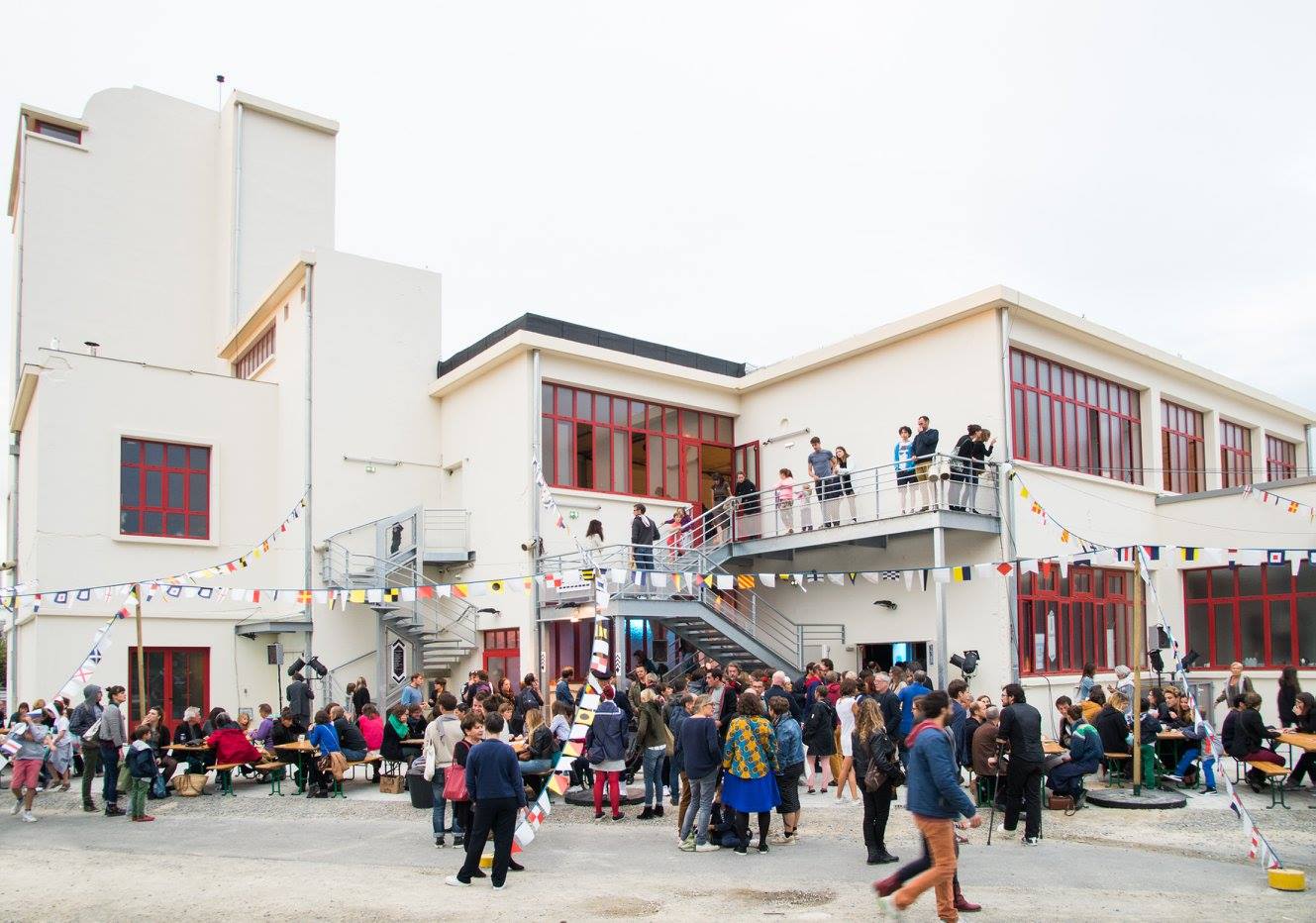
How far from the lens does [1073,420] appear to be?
21891mm

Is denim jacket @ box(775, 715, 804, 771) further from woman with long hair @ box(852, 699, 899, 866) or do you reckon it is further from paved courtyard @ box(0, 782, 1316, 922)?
woman with long hair @ box(852, 699, 899, 866)

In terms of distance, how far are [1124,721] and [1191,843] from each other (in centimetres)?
347

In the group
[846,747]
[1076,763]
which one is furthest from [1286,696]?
[846,747]

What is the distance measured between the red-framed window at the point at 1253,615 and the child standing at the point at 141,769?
18717 millimetres

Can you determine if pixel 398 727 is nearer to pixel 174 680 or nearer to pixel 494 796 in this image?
pixel 494 796

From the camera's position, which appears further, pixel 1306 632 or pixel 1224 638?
pixel 1224 638

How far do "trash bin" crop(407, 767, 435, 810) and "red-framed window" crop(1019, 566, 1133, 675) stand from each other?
10.2 metres

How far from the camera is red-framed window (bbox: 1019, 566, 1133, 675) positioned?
1972cm

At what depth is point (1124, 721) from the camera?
14555 mm

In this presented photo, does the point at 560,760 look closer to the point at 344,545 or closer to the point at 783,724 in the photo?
the point at 783,724

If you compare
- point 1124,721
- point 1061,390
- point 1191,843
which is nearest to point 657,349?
point 1061,390

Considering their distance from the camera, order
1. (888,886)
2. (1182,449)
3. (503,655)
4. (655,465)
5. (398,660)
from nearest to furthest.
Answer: (888,886)
(503,655)
(398,660)
(655,465)
(1182,449)

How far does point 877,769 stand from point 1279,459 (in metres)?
23.7

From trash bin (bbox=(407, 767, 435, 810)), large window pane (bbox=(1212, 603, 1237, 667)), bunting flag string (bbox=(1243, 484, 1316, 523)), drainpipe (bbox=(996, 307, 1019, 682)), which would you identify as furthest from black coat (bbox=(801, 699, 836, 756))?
large window pane (bbox=(1212, 603, 1237, 667))
